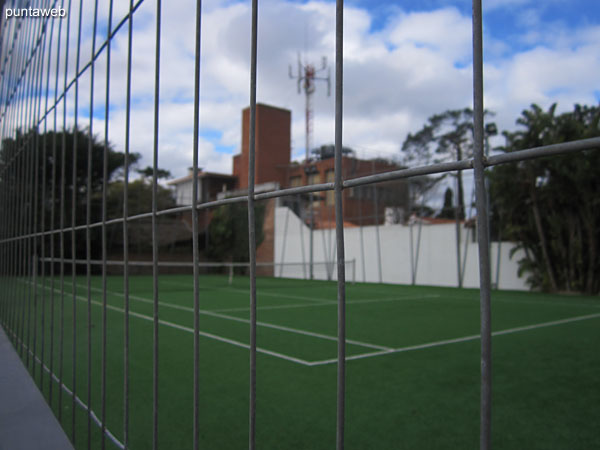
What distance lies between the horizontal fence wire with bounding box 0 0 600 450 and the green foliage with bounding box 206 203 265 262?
19254 millimetres

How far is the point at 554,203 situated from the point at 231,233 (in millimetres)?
17754

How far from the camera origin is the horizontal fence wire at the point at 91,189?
0.95 metres

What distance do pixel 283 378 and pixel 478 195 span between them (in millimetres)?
4390

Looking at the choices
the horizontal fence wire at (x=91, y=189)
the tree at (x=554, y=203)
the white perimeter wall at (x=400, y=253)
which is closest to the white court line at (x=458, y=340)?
the horizontal fence wire at (x=91, y=189)

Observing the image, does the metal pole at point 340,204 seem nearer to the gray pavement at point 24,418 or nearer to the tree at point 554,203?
the gray pavement at point 24,418

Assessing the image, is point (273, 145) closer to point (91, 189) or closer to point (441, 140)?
point (441, 140)

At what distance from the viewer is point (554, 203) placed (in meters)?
15.3

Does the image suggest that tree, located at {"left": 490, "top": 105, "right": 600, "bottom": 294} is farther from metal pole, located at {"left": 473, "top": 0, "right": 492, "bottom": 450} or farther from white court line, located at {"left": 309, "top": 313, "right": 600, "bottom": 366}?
metal pole, located at {"left": 473, "top": 0, "right": 492, "bottom": 450}

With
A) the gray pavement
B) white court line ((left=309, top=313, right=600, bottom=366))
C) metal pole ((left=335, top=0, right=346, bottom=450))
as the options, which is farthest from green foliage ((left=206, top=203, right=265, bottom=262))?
metal pole ((left=335, top=0, right=346, bottom=450))

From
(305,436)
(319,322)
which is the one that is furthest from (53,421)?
(319,322)

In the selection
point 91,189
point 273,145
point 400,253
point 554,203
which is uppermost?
point 273,145

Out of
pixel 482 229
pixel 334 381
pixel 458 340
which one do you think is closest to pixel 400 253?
pixel 458 340

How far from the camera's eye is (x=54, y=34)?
14.5ft

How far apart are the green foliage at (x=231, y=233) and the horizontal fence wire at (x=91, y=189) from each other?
19254 mm
